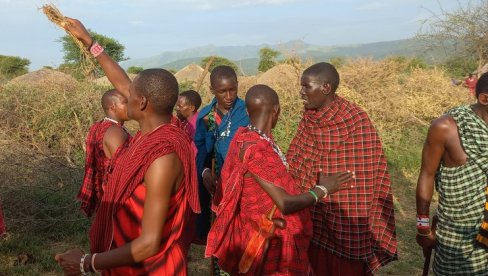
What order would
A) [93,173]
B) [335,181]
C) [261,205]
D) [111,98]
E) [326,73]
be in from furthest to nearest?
[93,173], [111,98], [326,73], [335,181], [261,205]

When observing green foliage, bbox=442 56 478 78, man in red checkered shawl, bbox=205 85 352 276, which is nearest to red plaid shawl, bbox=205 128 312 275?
man in red checkered shawl, bbox=205 85 352 276

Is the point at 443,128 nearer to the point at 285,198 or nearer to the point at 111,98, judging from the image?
the point at 285,198

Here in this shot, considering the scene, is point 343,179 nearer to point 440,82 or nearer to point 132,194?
point 132,194

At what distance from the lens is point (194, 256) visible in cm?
509

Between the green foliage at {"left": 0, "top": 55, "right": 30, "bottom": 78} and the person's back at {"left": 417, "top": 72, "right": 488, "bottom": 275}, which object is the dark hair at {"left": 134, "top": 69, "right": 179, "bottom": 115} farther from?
the green foliage at {"left": 0, "top": 55, "right": 30, "bottom": 78}

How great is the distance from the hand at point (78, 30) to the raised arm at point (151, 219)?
1316 millimetres

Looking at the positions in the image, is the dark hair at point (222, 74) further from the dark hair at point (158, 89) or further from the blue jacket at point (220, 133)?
the dark hair at point (158, 89)

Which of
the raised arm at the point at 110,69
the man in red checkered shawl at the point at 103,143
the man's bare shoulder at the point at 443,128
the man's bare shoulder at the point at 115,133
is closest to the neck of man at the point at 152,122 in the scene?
the raised arm at the point at 110,69

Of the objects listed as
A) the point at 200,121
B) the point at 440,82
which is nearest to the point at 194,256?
the point at 200,121

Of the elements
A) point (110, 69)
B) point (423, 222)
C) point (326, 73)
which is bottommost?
point (423, 222)

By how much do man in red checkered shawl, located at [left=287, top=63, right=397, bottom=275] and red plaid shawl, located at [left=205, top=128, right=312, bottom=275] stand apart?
1.46 ft

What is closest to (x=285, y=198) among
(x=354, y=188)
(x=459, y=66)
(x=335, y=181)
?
(x=335, y=181)

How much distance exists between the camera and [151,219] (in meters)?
1.75

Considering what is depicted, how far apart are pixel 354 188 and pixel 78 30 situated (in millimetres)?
1988
